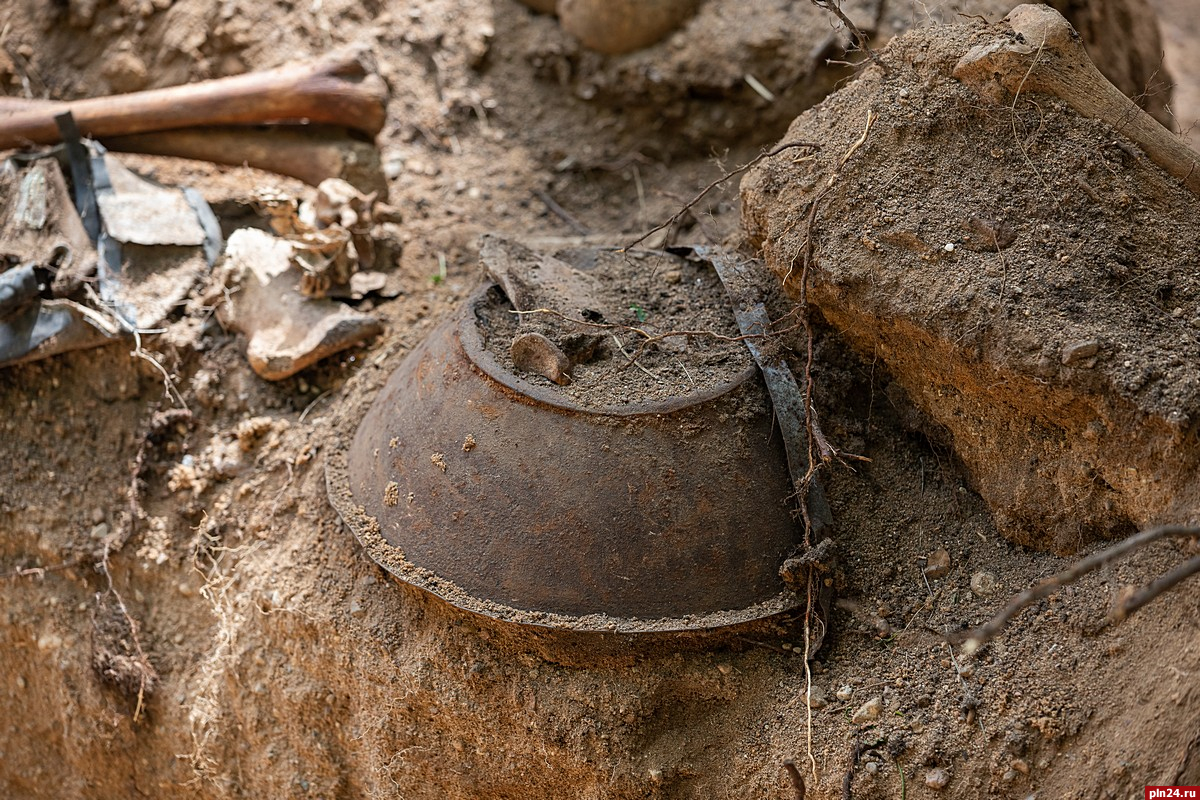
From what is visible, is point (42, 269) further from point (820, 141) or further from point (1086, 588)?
point (1086, 588)

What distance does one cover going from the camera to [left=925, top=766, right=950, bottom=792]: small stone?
1.87 meters

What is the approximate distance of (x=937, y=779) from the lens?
1.87 metres

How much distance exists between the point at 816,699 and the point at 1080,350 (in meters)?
0.86

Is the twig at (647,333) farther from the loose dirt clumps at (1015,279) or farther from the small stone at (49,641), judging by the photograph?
the small stone at (49,641)

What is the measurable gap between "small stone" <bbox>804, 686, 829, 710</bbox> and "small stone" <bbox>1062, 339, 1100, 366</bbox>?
0.82 metres

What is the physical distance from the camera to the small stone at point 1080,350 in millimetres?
1812

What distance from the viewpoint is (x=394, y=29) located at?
4.03 m

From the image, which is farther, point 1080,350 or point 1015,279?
point 1015,279

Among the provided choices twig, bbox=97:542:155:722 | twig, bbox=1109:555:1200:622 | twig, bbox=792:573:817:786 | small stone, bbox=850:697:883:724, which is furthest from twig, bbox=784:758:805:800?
twig, bbox=97:542:155:722

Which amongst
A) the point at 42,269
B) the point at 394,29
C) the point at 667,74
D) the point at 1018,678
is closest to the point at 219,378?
the point at 42,269

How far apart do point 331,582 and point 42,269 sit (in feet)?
4.69

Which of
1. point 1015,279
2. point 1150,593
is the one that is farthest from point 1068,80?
point 1150,593

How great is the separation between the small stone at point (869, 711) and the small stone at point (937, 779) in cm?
15

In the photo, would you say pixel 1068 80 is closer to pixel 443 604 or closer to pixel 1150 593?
pixel 1150 593
